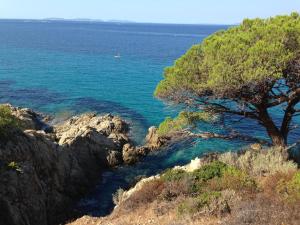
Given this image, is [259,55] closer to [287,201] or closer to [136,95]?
[287,201]

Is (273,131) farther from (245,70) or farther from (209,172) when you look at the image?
(209,172)

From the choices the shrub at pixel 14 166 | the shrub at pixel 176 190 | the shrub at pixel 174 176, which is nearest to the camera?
the shrub at pixel 176 190

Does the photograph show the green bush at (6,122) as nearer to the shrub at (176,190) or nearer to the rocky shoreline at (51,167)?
the rocky shoreline at (51,167)

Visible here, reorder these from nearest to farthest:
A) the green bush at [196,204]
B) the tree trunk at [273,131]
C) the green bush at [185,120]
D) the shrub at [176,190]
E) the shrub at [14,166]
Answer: the green bush at [196,204] < the shrub at [176,190] < the tree trunk at [273,131] < the green bush at [185,120] < the shrub at [14,166]

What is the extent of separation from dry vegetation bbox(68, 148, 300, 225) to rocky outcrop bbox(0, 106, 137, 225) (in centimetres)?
452

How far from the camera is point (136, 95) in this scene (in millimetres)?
56719

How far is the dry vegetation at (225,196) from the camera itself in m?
11.9

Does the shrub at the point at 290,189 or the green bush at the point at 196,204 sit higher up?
the shrub at the point at 290,189

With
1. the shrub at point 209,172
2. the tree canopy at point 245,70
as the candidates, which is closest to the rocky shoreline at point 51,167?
the tree canopy at point 245,70

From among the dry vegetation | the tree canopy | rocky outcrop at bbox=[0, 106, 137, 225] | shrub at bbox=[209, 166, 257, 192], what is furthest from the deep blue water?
shrub at bbox=[209, 166, 257, 192]

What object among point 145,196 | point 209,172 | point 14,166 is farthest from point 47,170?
point 209,172

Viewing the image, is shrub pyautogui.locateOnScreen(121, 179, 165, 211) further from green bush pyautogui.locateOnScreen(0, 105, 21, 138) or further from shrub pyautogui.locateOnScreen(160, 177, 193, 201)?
green bush pyautogui.locateOnScreen(0, 105, 21, 138)

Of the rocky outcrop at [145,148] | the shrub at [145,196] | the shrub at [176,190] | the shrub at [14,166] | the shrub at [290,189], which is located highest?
the shrub at [290,189]

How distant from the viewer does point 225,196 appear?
13.8m
